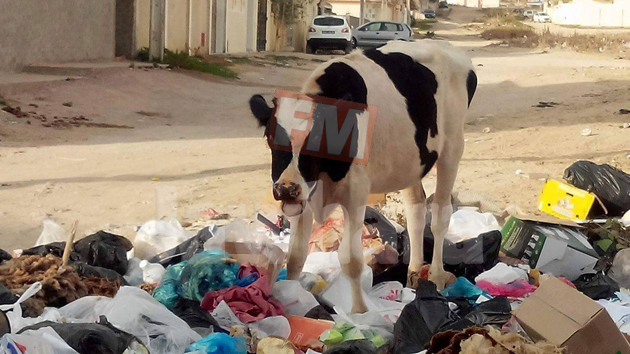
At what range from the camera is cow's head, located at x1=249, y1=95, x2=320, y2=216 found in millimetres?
3740

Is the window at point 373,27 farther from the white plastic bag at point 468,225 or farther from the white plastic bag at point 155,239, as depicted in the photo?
the white plastic bag at point 155,239

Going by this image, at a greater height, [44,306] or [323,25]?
[323,25]

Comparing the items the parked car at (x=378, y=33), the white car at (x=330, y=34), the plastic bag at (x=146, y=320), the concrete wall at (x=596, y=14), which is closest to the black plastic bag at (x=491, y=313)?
the plastic bag at (x=146, y=320)

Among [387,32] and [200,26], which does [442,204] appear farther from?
[387,32]

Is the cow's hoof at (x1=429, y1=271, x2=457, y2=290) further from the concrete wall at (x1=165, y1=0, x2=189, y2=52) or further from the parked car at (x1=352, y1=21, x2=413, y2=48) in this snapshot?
the parked car at (x1=352, y1=21, x2=413, y2=48)

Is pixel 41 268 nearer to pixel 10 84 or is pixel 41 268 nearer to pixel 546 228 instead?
pixel 546 228

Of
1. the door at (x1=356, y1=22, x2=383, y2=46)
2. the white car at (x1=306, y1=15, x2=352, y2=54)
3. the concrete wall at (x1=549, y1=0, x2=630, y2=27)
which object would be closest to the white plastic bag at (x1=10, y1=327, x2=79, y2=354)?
the white car at (x1=306, y1=15, x2=352, y2=54)

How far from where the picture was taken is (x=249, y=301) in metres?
4.17

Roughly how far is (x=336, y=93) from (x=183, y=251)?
1.81 metres

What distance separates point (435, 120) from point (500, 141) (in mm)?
6503

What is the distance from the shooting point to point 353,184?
4105 mm

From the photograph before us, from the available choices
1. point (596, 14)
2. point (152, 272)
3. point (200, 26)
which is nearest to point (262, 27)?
point (200, 26)

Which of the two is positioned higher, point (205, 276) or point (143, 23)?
point (143, 23)

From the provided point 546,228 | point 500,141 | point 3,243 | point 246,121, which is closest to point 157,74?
point 246,121
